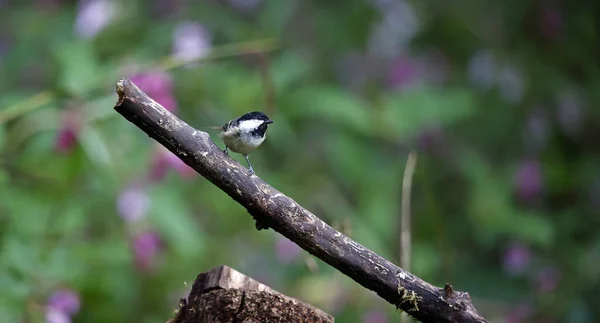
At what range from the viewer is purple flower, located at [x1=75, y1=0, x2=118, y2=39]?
4.19 m

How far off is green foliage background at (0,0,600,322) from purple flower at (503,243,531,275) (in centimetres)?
4

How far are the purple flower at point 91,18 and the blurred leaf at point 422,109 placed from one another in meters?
1.66

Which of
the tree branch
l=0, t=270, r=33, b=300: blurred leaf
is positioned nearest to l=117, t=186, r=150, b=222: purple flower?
l=0, t=270, r=33, b=300: blurred leaf

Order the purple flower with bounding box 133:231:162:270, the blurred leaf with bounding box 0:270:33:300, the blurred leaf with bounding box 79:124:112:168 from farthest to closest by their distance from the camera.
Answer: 1. the purple flower with bounding box 133:231:162:270
2. the blurred leaf with bounding box 79:124:112:168
3. the blurred leaf with bounding box 0:270:33:300

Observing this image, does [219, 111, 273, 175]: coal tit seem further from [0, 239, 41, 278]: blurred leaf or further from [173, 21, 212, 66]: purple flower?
[173, 21, 212, 66]: purple flower

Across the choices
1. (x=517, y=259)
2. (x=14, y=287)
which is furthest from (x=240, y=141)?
(x=517, y=259)

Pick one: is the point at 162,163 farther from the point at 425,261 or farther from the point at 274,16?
the point at 425,261

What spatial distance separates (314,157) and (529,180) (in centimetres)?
140

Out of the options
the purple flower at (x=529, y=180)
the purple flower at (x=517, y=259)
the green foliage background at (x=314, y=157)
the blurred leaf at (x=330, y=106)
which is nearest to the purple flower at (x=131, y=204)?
the green foliage background at (x=314, y=157)

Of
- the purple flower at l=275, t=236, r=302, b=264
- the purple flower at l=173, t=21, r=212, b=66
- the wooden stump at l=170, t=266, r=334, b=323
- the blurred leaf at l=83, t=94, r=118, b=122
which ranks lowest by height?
the wooden stump at l=170, t=266, r=334, b=323

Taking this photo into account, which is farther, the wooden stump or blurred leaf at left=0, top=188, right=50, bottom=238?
blurred leaf at left=0, top=188, right=50, bottom=238

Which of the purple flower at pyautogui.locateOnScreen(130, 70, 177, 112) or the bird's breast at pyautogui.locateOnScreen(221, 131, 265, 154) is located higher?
the purple flower at pyautogui.locateOnScreen(130, 70, 177, 112)

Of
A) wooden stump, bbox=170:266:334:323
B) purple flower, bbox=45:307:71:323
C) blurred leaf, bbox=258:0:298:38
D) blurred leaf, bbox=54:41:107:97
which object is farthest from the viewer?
blurred leaf, bbox=258:0:298:38

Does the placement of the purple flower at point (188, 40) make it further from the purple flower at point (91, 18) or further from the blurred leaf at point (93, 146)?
the blurred leaf at point (93, 146)
